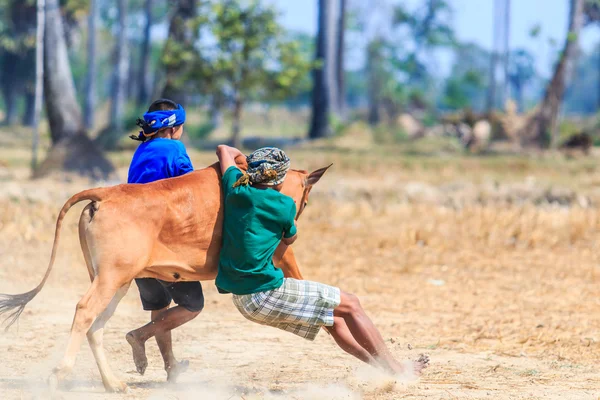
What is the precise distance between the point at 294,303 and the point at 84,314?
1195 mm

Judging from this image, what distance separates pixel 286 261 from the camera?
594cm

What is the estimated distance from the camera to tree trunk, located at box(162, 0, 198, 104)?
23.9 meters

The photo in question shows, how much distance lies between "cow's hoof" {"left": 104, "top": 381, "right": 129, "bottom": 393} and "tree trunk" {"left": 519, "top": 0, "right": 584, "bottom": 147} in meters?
20.7

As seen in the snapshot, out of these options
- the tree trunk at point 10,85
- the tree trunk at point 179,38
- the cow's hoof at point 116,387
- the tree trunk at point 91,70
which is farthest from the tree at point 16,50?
the cow's hoof at point 116,387

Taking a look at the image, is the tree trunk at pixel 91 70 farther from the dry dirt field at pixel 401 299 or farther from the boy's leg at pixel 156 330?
the boy's leg at pixel 156 330

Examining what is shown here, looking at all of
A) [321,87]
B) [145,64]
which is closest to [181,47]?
[321,87]

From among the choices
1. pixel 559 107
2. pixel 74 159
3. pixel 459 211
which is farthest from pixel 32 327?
pixel 559 107

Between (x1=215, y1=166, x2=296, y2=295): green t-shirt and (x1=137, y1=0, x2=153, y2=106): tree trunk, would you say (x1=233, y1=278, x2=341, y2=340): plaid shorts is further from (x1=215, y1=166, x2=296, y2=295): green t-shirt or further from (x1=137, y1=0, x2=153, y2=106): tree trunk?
(x1=137, y1=0, x2=153, y2=106): tree trunk

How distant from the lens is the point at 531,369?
6.76 m

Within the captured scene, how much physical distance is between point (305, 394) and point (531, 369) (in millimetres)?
1771

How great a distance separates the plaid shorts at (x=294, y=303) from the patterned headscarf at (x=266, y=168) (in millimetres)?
A: 604

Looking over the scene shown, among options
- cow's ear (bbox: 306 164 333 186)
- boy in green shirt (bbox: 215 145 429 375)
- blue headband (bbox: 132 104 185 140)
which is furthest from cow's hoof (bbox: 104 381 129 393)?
cow's ear (bbox: 306 164 333 186)

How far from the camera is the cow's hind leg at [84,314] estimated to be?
547 centimetres

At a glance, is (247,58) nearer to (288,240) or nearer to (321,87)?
(321,87)
